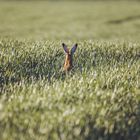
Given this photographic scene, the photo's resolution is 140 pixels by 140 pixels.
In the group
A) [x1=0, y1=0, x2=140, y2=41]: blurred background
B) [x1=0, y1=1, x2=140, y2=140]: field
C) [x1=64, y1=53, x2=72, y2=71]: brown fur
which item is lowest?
[x1=0, y1=0, x2=140, y2=41]: blurred background

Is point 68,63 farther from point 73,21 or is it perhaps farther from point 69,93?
point 73,21

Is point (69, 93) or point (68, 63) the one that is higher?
point (68, 63)

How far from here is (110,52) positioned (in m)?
12.4

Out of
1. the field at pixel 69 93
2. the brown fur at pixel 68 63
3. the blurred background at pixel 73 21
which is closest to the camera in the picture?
the field at pixel 69 93

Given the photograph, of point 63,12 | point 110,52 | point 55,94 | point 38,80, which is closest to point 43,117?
point 55,94

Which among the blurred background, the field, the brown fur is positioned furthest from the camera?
the blurred background

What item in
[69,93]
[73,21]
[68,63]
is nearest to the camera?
[69,93]

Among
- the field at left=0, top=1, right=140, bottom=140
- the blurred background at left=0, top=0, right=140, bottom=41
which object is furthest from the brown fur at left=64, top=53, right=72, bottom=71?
the blurred background at left=0, top=0, right=140, bottom=41

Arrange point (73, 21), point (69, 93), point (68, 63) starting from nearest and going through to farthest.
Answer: point (69, 93) < point (68, 63) < point (73, 21)

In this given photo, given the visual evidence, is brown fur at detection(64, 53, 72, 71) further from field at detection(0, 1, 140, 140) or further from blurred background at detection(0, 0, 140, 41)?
blurred background at detection(0, 0, 140, 41)

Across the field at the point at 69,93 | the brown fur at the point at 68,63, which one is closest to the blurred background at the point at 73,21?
the field at the point at 69,93

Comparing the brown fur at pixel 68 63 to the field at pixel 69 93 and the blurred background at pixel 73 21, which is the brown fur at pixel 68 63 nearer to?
the field at pixel 69 93

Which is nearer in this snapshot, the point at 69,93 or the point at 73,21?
the point at 69,93

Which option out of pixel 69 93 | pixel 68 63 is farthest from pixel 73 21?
pixel 69 93
